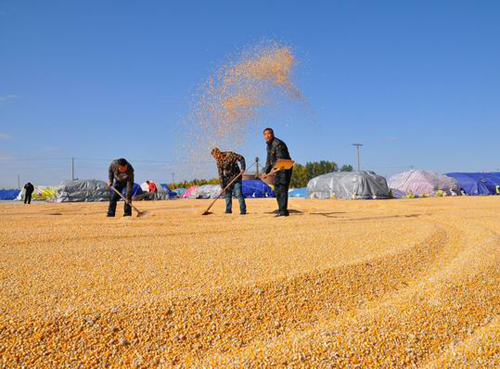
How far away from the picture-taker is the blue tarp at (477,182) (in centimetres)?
2078

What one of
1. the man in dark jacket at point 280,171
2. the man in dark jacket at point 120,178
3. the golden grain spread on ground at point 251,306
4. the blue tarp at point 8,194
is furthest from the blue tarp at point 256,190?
the golden grain spread on ground at point 251,306

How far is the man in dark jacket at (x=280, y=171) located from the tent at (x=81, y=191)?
1964cm

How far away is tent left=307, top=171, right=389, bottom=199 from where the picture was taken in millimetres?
18062

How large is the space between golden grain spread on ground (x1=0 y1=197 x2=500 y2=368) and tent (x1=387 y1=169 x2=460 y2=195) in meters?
17.9

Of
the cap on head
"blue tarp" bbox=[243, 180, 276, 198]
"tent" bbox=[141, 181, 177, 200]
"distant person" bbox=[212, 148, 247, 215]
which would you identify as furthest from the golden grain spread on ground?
"blue tarp" bbox=[243, 180, 276, 198]

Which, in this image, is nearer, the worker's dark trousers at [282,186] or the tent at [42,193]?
the worker's dark trousers at [282,186]

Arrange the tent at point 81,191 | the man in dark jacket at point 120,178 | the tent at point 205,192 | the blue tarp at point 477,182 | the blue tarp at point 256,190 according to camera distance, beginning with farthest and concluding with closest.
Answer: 1. the tent at point 205,192
2. the blue tarp at point 256,190
3. the tent at point 81,191
4. the blue tarp at point 477,182
5. the man in dark jacket at point 120,178

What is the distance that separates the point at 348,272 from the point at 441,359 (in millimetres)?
933

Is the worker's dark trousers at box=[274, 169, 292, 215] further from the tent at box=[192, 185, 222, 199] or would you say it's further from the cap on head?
the tent at box=[192, 185, 222, 199]

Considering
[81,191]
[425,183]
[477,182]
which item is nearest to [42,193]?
[81,191]

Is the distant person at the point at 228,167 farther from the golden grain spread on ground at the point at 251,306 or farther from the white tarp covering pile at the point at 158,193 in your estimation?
the white tarp covering pile at the point at 158,193

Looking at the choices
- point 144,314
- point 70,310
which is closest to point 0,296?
point 70,310

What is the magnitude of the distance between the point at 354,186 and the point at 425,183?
14.3 feet

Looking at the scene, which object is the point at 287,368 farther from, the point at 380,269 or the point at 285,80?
the point at 285,80
